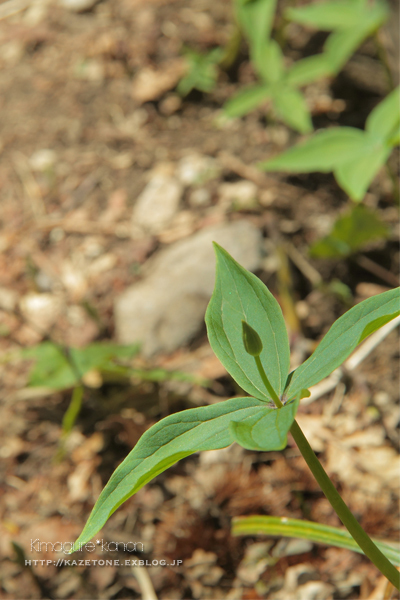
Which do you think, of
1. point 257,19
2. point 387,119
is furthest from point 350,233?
point 257,19

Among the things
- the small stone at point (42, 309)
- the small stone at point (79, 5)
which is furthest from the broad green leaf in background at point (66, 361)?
the small stone at point (79, 5)

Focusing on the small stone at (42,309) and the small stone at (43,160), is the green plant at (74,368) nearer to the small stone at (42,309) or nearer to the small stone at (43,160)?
the small stone at (42,309)

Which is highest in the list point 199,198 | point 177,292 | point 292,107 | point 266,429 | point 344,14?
point 344,14

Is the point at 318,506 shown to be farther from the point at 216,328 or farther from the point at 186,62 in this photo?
the point at 186,62

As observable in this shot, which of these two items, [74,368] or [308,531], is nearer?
[308,531]

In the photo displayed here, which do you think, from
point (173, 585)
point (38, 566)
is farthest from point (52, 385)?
point (173, 585)

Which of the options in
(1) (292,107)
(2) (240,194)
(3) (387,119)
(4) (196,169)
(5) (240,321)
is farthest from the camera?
(4) (196,169)

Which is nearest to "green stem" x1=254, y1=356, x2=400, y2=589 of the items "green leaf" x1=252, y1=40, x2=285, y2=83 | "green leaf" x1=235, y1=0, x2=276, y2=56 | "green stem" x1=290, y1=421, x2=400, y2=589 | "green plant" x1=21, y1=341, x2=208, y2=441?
"green stem" x1=290, y1=421, x2=400, y2=589

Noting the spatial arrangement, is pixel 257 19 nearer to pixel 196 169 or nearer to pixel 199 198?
pixel 196 169
